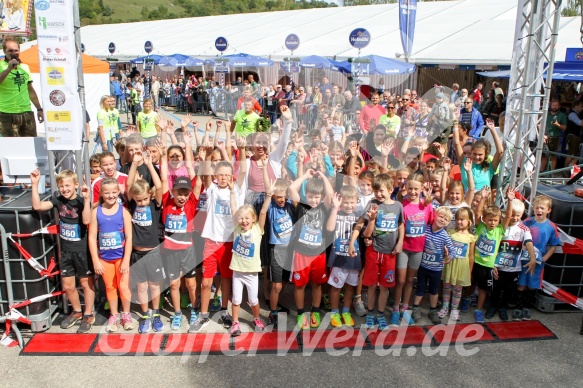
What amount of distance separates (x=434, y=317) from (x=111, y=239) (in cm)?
332

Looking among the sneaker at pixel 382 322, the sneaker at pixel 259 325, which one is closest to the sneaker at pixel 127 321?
the sneaker at pixel 259 325

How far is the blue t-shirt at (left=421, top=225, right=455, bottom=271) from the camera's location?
5078mm

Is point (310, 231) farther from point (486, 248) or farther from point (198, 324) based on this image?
point (486, 248)

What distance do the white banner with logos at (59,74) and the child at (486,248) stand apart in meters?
4.13

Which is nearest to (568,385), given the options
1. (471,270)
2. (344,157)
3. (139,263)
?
(471,270)

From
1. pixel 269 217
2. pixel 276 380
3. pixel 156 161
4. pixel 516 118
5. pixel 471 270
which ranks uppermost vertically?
pixel 516 118

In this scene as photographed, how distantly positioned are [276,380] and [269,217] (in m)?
1.54

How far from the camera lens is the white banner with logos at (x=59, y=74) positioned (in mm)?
4586

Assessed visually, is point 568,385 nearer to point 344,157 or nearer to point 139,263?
point 344,157

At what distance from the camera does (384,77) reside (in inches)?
901

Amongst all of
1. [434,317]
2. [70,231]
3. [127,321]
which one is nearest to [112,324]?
[127,321]

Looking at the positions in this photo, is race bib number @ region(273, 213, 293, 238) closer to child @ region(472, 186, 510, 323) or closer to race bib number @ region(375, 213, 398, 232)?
race bib number @ region(375, 213, 398, 232)

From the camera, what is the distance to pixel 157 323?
4996mm

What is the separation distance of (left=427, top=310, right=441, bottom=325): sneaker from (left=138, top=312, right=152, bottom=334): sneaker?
9.41 ft
